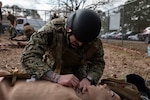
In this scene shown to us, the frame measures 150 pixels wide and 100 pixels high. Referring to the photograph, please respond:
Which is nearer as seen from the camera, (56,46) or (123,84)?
(56,46)

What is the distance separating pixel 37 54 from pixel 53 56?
247 millimetres

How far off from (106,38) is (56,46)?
17137mm

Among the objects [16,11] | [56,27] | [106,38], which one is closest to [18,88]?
[56,27]

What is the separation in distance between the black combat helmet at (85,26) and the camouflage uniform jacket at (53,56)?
0.19 meters

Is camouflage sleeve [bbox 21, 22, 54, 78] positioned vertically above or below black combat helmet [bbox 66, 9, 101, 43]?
below

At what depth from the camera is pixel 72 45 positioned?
2467 mm

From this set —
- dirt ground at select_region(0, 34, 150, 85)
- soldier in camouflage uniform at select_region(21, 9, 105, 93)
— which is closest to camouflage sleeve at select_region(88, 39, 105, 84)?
soldier in camouflage uniform at select_region(21, 9, 105, 93)

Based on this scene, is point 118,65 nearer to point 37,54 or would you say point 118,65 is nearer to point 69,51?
point 69,51

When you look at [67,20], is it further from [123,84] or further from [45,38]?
[123,84]

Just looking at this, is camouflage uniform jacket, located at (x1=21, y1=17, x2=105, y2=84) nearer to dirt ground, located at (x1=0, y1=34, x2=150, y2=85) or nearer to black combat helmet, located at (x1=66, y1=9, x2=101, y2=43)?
black combat helmet, located at (x1=66, y1=9, x2=101, y2=43)

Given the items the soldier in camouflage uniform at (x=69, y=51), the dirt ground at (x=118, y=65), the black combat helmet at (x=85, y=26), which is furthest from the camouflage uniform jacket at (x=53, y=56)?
the dirt ground at (x=118, y=65)

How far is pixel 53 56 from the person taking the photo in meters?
2.60


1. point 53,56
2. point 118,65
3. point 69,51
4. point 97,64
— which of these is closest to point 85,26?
point 69,51

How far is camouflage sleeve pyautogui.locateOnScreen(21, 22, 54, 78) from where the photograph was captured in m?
2.29
